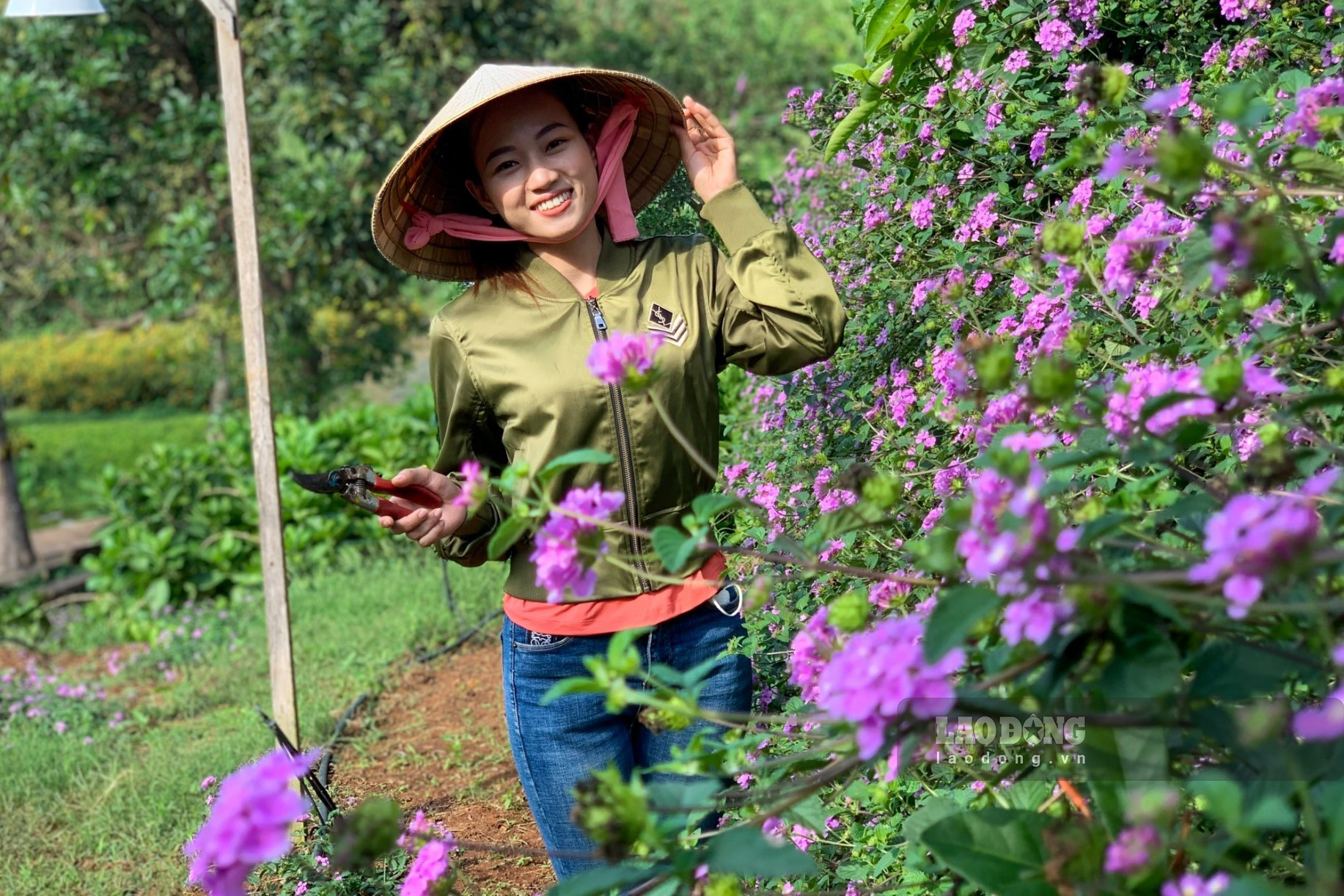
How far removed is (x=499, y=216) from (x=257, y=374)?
1.16 meters

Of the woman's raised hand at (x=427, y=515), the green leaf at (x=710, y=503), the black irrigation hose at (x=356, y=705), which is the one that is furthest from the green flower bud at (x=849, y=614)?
the black irrigation hose at (x=356, y=705)

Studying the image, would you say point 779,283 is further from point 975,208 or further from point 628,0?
point 628,0

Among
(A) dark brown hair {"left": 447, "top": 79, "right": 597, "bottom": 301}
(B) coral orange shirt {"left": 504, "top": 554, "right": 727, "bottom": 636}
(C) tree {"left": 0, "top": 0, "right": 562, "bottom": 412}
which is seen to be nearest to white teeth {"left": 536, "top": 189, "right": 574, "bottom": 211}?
(A) dark brown hair {"left": 447, "top": 79, "right": 597, "bottom": 301}

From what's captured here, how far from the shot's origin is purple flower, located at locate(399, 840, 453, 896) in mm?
1097

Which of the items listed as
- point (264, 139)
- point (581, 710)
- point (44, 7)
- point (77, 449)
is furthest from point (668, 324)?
point (77, 449)

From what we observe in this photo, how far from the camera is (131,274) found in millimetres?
7227

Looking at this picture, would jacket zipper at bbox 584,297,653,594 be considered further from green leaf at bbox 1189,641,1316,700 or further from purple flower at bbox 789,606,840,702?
green leaf at bbox 1189,641,1316,700

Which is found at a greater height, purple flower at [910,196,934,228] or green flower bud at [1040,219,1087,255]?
green flower bud at [1040,219,1087,255]

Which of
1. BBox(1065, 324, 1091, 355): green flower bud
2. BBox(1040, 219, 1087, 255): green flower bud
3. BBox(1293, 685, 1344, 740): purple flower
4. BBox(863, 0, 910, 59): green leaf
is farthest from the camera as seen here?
BBox(863, 0, 910, 59): green leaf

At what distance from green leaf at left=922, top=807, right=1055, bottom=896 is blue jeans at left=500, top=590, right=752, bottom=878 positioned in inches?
32.7

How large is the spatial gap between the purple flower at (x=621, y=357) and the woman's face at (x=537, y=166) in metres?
0.70

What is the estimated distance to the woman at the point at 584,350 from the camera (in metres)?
1.78

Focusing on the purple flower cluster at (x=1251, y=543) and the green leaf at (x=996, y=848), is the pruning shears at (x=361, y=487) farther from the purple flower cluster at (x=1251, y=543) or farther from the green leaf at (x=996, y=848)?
the purple flower cluster at (x=1251, y=543)

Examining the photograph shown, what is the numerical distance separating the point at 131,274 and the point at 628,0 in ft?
19.6
